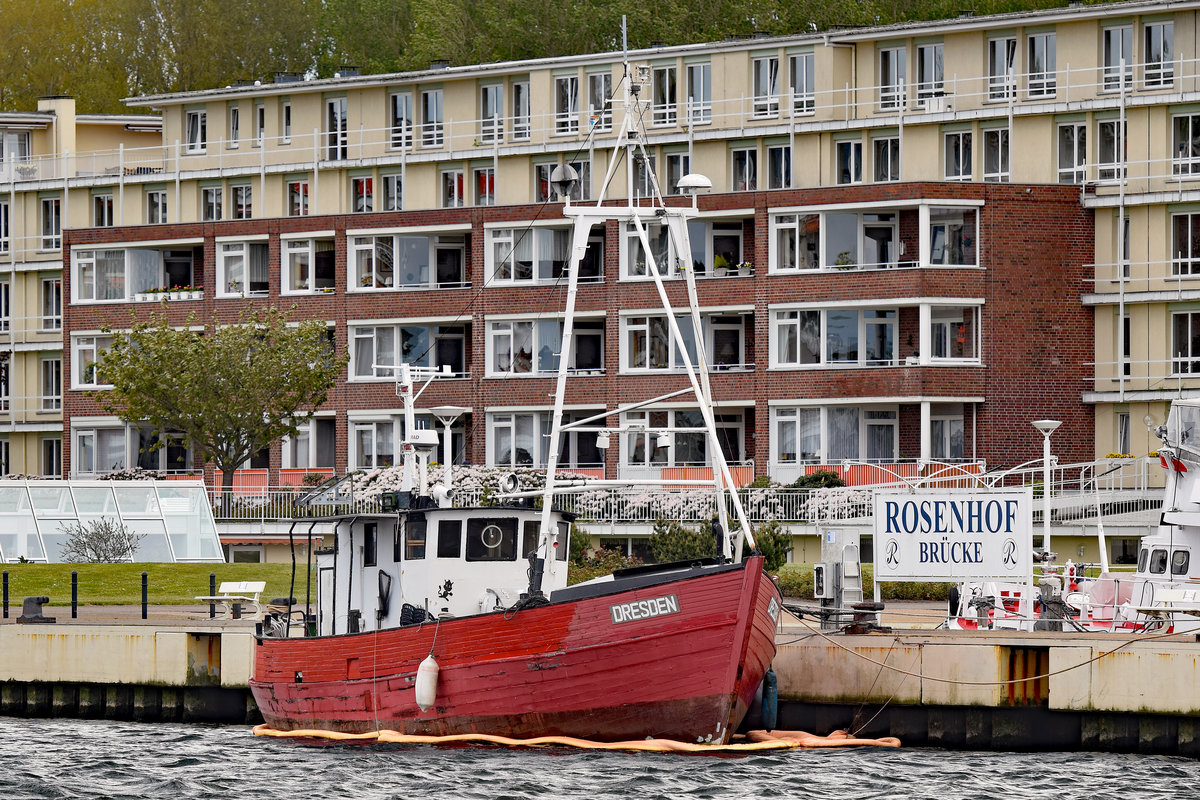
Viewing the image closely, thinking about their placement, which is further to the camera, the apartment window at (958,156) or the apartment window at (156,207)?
the apartment window at (156,207)

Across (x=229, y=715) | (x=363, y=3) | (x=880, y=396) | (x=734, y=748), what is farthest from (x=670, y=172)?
(x=734, y=748)

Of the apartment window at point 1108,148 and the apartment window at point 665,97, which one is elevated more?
the apartment window at point 665,97

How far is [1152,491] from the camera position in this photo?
193 feet

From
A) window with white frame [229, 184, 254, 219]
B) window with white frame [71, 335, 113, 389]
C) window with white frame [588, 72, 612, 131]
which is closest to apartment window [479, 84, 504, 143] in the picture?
window with white frame [588, 72, 612, 131]

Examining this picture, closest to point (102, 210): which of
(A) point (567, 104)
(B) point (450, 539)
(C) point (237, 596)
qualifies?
(A) point (567, 104)

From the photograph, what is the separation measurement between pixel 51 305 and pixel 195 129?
9072mm

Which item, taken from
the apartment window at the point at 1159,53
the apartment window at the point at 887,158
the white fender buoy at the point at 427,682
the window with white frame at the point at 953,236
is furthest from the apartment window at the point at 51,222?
the white fender buoy at the point at 427,682

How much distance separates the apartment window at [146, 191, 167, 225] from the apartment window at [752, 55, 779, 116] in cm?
2448

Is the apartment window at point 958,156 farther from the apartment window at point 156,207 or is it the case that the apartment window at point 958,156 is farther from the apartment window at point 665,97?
the apartment window at point 156,207

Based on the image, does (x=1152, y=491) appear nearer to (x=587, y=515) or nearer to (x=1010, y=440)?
(x=1010, y=440)

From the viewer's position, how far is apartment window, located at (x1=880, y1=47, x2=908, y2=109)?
72312 mm

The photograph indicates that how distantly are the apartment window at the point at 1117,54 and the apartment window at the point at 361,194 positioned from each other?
26.9 meters

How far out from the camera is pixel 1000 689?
107ft

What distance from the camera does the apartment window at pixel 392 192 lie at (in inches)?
3137
